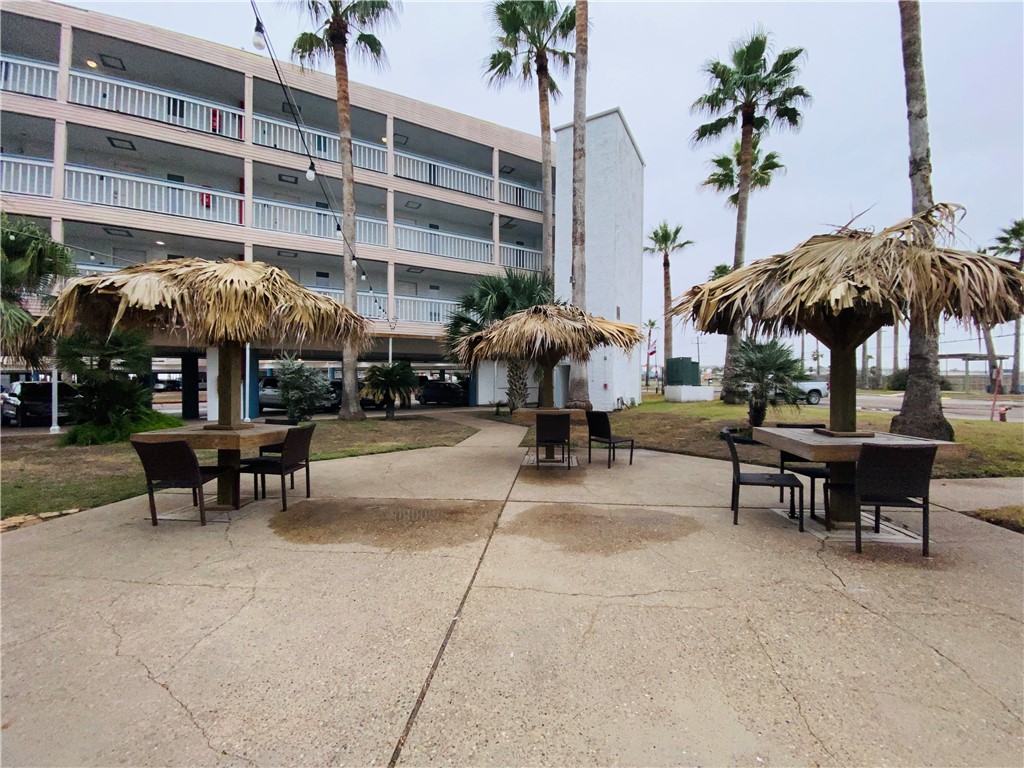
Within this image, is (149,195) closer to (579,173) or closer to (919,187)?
(579,173)

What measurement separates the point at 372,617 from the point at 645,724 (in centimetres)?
175

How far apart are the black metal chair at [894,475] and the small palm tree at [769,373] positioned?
6.72 m

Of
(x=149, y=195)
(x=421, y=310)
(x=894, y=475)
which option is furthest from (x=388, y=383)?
(x=894, y=475)

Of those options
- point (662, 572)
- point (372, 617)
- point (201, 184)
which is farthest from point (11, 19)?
point (662, 572)

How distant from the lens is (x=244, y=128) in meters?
16.0

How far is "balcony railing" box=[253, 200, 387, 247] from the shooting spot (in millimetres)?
16156

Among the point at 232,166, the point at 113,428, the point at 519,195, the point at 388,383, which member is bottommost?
the point at 113,428

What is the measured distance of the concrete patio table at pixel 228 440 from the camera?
4.95 meters

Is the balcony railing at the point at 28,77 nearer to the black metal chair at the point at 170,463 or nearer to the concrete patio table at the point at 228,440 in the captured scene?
the concrete patio table at the point at 228,440

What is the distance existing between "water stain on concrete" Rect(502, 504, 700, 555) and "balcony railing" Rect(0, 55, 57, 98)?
1925cm

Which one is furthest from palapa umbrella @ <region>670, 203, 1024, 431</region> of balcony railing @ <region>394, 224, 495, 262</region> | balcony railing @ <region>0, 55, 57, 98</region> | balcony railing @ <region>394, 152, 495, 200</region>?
balcony railing @ <region>0, 55, 57, 98</region>

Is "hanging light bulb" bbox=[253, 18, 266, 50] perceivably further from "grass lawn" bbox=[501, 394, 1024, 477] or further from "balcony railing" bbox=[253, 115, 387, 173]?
"balcony railing" bbox=[253, 115, 387, 173]

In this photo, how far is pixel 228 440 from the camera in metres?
4.97

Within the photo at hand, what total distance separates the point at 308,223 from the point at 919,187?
17.3 metres
